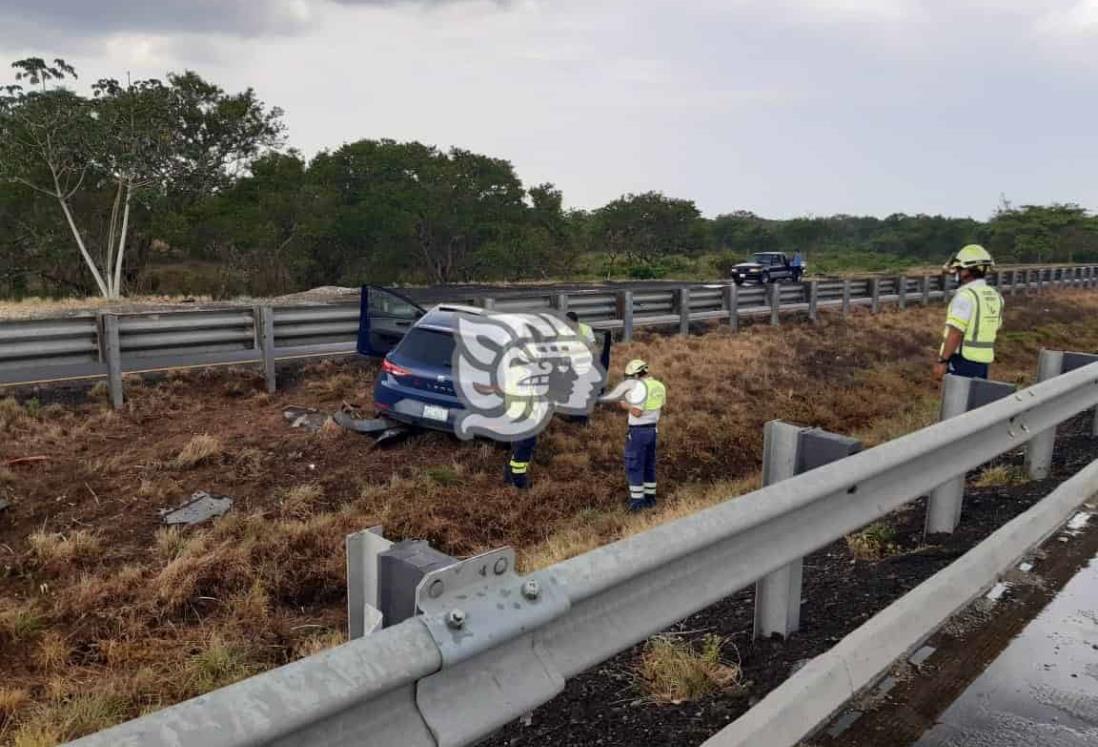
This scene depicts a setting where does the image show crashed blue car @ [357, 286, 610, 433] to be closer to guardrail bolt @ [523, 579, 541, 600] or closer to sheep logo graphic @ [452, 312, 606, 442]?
sheep logo graphic @ [452, 312, 606, 442]

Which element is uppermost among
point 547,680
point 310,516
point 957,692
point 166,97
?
point 166,97

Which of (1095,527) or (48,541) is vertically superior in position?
(1095,527)

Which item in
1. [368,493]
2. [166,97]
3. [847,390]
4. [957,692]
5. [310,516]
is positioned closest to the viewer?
[957,692]

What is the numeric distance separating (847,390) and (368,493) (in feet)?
28.4

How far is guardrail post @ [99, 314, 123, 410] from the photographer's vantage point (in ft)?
30.9

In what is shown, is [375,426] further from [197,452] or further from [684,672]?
[684,672]

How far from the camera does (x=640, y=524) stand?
22.8 feet

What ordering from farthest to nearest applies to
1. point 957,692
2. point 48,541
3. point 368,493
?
point 368,493, point 48,541, point 957,692

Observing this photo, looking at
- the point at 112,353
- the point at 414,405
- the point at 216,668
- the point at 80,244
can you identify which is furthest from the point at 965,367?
the point at 80,244

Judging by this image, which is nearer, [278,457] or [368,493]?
[368,493]

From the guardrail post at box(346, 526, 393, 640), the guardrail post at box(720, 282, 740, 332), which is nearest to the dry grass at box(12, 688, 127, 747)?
the guardrail post at box(346, 526, 393, 640)

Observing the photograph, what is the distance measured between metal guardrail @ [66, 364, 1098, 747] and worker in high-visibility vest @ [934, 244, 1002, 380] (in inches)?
204

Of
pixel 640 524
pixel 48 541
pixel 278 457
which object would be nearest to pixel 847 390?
pixel 640 524

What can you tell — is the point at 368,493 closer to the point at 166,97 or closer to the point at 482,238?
the point at 166,97
